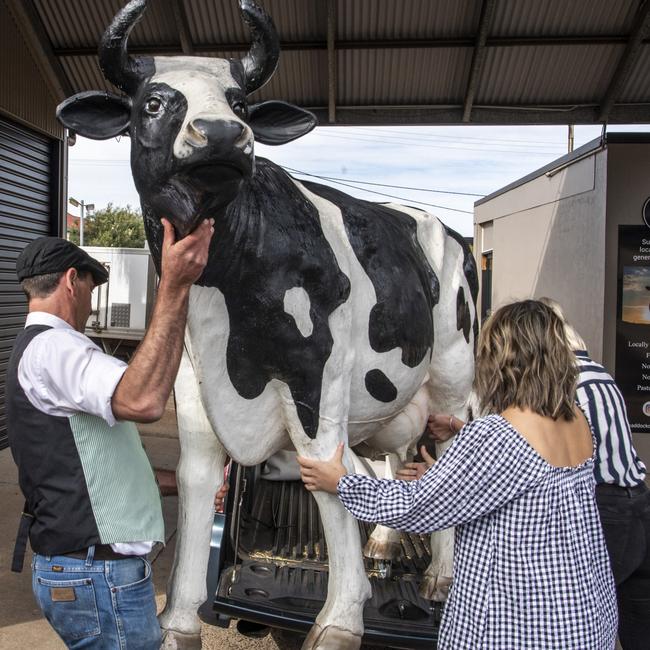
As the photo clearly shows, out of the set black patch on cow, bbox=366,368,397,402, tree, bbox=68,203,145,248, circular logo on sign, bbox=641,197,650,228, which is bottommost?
black patch on cow, bbox=366,368,397,402

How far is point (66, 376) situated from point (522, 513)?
1.35 m

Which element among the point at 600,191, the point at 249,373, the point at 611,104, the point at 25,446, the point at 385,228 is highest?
the point at 611,104

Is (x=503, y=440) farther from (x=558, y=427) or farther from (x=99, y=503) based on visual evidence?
(x=99, y=503)

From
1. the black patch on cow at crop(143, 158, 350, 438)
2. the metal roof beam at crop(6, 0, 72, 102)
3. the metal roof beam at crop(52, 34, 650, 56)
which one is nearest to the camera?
the black patch on cow at crop(143, 158, 350, 438)

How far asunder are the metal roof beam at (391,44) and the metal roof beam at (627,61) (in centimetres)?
12

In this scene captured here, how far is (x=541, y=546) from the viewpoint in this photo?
2119 millimetres

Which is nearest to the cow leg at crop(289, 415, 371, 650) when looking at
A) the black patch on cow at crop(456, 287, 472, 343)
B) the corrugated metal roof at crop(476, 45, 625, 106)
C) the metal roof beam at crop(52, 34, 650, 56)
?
the black patch on cow at crop(456, 287, 472, 343)

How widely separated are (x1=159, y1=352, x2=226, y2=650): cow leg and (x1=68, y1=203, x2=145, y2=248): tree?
151 ft

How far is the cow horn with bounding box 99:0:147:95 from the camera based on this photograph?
2.30 metres

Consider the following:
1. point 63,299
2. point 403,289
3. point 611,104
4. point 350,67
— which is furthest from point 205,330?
point 611,104

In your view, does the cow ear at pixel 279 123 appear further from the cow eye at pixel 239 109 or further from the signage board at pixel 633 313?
the signage board at pixel 633 313

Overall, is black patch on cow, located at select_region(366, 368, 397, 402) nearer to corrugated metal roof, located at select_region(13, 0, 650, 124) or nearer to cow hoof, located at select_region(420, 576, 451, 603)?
cow hoof, located at select_region(420, 576, 451, 603)

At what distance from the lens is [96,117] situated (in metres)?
2.50

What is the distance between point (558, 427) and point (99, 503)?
136cm
